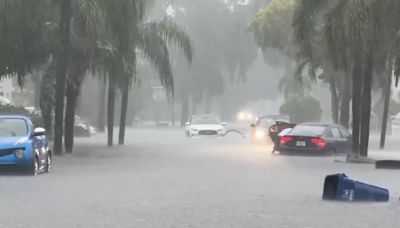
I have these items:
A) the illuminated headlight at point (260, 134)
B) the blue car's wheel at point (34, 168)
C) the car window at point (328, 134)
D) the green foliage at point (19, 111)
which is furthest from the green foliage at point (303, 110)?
the blue car's wheel at point (34, 168)

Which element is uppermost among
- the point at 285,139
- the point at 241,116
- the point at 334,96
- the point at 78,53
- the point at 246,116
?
the point at 78,53

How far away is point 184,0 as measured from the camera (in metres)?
92.4

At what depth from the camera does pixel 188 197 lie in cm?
1493

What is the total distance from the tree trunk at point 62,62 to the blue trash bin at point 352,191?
15.1 metres

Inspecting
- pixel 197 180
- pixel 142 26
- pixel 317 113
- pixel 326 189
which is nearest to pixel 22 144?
pixel 197 180

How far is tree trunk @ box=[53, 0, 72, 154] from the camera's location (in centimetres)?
2727

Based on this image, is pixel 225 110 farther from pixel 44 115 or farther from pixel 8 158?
pixel 8 158

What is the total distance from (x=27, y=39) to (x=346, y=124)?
64.8ft

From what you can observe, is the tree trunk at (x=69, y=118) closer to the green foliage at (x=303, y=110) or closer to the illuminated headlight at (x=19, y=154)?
the illuminated headlight at (x=19, y=154)

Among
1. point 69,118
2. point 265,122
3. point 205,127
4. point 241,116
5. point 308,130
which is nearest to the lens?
point 69,118

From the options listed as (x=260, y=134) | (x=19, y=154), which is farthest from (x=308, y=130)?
(x=260, y=134)

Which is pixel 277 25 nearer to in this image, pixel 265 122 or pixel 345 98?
pixel 345 98

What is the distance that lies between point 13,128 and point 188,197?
7129mm

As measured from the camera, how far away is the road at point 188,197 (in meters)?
11.5
